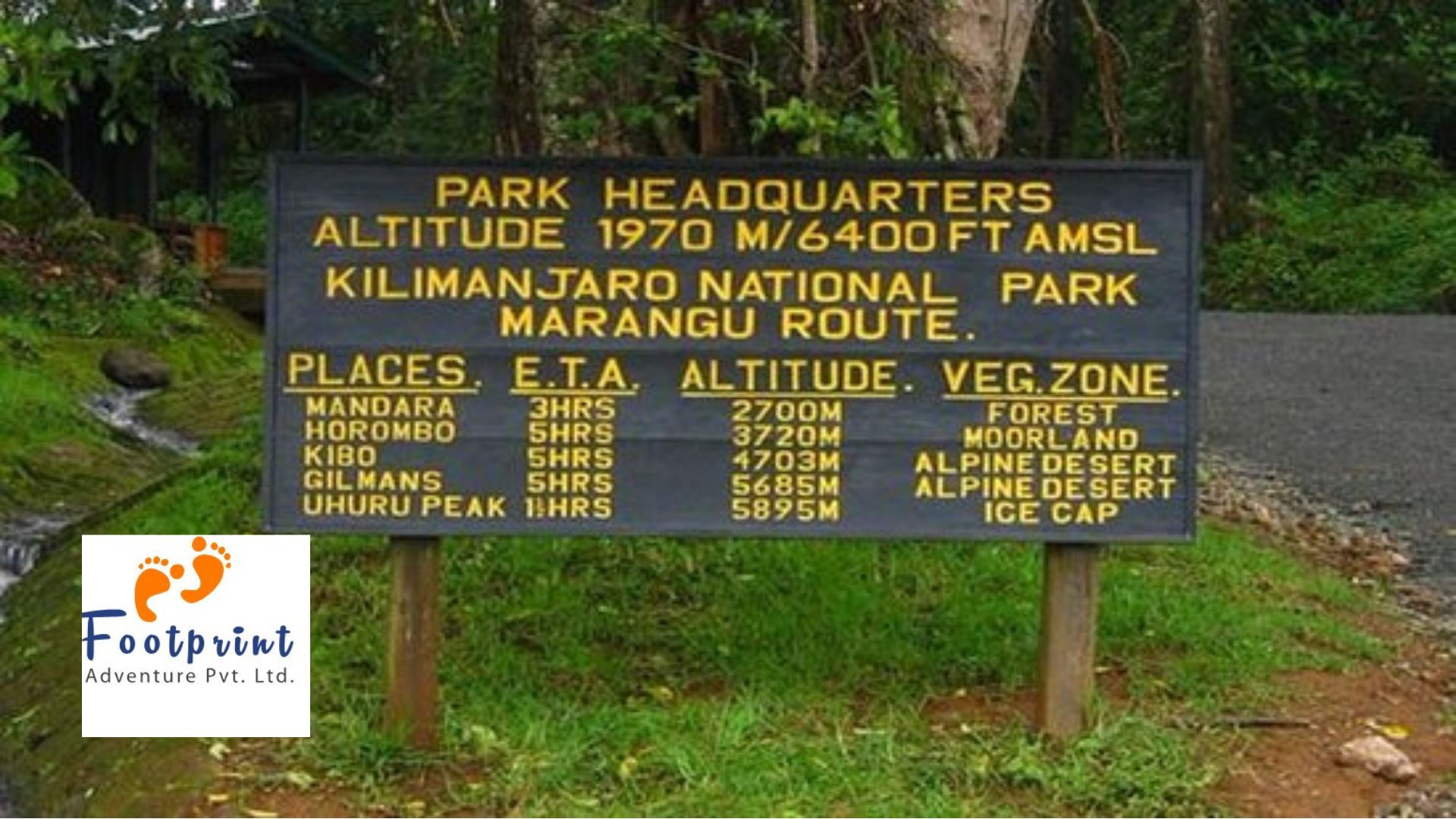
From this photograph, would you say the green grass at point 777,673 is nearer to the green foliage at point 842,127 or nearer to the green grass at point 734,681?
the green grass at point 734,681

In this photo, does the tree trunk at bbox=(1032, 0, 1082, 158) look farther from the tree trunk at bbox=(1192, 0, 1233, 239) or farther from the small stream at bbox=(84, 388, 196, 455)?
the small stream at bbox=(84, 388, 196, 455)

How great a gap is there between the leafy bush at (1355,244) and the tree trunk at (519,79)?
18416mm

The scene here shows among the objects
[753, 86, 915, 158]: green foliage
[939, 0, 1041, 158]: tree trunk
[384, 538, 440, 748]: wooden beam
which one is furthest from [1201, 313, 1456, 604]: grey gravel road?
[384, 538, 440, 748]: wooden beam

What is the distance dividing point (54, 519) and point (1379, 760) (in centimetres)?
806

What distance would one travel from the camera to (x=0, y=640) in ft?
30.6

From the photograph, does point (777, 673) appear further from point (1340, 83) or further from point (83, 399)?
point (1340, 83)

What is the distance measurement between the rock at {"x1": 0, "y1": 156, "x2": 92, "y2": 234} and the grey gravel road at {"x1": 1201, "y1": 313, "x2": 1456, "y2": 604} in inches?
431

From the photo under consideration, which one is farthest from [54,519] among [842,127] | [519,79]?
[842,127]

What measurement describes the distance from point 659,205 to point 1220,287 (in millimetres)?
23328

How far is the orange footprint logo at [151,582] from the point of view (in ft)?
19.8

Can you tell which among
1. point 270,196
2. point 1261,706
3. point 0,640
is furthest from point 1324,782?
point 0,640

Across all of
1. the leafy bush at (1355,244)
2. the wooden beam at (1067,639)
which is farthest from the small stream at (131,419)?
the leafy bush at (1355,244)

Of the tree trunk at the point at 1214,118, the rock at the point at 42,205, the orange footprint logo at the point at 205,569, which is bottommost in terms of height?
the orange footprint logo at the point at 205,569

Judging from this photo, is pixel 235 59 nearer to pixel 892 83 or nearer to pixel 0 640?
pixel 0 640
